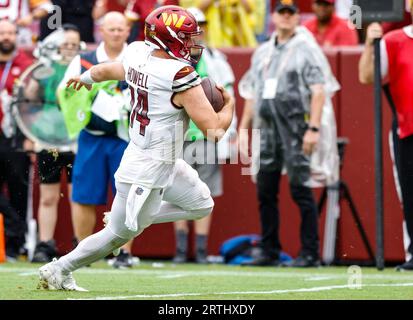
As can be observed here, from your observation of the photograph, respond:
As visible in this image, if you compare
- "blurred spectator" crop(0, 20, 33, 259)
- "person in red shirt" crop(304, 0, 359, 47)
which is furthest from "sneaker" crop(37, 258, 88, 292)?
"person in red shirt" crop(304, 0, 359, 47)

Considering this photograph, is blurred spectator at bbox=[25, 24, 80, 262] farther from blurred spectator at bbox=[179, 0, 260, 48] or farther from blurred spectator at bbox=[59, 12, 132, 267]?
blurred spectator at bbox=[179, 0, 260, 48]

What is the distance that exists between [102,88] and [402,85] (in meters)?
2.68

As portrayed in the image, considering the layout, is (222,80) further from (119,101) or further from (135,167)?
(135,167)

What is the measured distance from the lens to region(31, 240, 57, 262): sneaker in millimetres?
12023

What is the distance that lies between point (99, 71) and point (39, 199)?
5.07m

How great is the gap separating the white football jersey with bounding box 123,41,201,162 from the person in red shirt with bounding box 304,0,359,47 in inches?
202

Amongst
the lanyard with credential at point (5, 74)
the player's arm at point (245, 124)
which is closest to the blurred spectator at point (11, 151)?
the lanyard with credential at point (5, 74)

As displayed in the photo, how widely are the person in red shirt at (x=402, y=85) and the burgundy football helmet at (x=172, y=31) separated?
11.3 feet

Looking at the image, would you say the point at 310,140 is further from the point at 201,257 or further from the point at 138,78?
the point at 138,78

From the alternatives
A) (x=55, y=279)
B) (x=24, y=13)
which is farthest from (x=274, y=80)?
(x=55, y=279)

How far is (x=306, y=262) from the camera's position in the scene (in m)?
11.8

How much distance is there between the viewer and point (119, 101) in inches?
437
